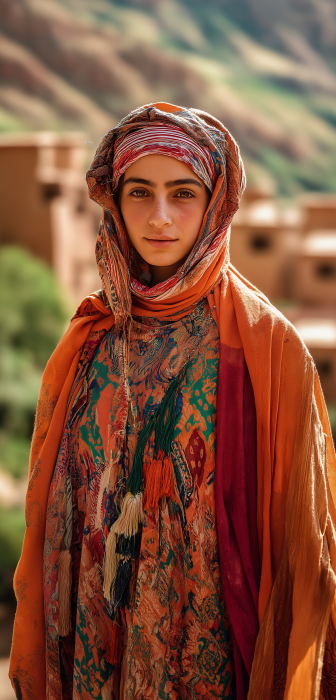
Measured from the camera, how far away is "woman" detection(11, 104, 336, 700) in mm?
1217

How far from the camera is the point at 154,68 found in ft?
75.3

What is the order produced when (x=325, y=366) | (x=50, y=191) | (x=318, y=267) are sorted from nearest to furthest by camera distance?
1. (x=325, y=366)
2. (x=50, y=191)
3. (x=318, y=267)

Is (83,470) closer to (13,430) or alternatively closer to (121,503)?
(121,503)

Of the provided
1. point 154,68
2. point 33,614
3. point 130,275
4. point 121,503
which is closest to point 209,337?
point 130,275

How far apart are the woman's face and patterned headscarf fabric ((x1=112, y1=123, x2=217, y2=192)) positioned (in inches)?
0.5

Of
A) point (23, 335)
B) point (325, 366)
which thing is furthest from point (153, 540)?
point (23, 335)

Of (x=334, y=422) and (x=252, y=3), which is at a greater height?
(x=252, y=3)

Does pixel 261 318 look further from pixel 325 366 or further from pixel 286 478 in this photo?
pixel 325 366

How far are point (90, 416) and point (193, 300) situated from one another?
1.20 feet

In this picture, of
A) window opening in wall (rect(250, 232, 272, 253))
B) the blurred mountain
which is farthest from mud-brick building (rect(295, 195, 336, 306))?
the blurred mountain

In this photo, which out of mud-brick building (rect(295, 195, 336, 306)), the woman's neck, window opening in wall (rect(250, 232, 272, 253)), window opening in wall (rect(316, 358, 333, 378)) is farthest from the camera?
window opening in wall (rect(250, 232, 272, 253))

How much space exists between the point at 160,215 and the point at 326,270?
9.14m

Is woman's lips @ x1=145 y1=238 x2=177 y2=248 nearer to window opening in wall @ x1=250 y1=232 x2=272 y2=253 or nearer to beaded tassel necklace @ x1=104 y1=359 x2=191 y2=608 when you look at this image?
beaded tassel necklace @ x1=104 y1=359 x2=191 y2=608

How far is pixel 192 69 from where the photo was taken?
924 inches
